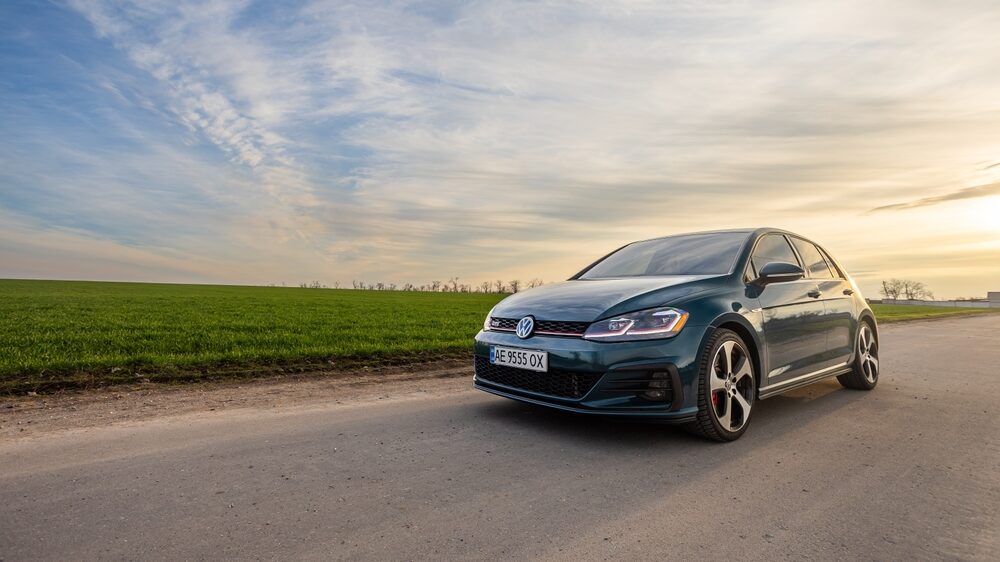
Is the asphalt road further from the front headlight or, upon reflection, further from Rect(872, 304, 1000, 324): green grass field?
Rect(872, 304, 1000, 324): green grass field

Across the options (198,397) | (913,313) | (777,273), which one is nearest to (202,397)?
(198,397)

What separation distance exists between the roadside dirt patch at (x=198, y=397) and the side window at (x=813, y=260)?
144 inches

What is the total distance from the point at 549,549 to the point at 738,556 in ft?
2.55

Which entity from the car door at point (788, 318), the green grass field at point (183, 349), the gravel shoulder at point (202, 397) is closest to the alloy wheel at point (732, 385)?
the car door at point (788, 318)

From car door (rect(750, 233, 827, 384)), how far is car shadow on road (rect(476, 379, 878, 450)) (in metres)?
0.37

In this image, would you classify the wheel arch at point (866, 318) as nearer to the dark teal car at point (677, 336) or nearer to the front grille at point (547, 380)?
the dark teal car at point (677, 336)

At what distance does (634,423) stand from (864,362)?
3.23 metres

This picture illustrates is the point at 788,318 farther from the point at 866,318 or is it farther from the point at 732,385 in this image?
the point at 866,318

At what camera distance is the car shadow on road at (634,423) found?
4148 mm

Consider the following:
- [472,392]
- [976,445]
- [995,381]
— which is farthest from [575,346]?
[995,381]

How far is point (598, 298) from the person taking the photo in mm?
4293

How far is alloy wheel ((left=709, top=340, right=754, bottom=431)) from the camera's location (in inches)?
163

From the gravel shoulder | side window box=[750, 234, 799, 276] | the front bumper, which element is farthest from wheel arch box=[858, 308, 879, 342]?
the gravel shoulder

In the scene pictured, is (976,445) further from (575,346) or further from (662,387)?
(575,346)
